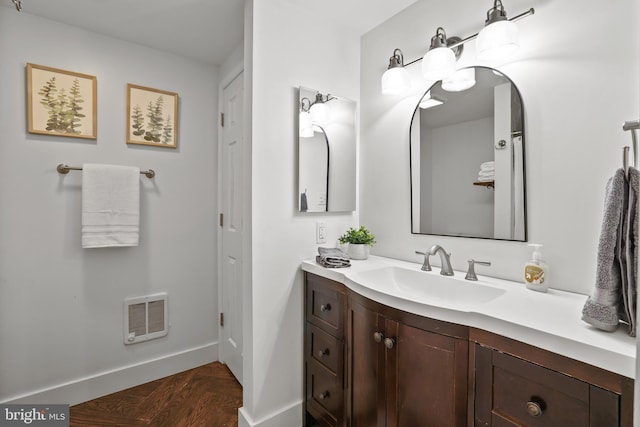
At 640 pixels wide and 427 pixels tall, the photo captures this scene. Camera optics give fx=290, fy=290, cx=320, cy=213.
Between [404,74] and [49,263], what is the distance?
8.02 ft

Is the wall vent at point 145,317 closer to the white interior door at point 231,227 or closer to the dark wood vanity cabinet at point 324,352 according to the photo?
the white interior door at point 231,227

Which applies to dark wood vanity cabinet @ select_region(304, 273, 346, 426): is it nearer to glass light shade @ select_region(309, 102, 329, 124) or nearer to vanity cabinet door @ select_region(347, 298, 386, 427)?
vanity cabinet door @ select_region(347, 298, 386, 427)

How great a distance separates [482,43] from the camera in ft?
4.09

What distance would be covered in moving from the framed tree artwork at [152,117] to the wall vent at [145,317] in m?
1.15

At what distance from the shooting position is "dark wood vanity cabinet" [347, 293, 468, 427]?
0.97 m

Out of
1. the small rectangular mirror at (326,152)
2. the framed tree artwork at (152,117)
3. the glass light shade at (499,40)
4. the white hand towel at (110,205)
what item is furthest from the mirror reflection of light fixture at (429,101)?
the white hand towel at (110,205)

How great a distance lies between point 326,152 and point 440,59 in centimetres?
77

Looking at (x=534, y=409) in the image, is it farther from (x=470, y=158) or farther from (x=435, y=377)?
(x=470, y=158)

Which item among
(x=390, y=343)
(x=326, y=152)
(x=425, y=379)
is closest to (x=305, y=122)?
(x=326, y=152)

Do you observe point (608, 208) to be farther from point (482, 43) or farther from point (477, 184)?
point (482, 43)

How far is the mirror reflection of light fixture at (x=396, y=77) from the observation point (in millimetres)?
1622

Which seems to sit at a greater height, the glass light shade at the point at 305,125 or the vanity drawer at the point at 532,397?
the glass light shade at the point at 305,125

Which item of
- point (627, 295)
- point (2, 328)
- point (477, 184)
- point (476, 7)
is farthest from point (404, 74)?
point (2, 328)

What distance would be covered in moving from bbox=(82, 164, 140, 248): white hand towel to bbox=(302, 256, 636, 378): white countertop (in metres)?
1.63
